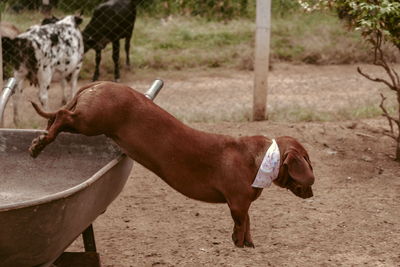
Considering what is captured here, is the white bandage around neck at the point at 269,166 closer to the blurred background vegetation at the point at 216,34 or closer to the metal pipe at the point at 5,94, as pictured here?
the metal pipe at the point at 5,94

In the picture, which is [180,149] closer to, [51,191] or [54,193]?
[54,193]

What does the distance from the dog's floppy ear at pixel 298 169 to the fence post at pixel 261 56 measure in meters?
3.92

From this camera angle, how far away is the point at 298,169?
2.82 m

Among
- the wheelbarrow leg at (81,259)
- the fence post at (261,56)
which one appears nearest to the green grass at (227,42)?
the fence post at (261,56)

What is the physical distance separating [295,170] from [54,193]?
1.30 meters

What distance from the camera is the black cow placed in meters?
9.51

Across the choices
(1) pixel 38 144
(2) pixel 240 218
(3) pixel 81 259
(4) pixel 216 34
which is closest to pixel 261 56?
(3) pixel 81 259

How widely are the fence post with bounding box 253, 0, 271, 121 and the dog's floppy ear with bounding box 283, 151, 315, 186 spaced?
392 centimetres

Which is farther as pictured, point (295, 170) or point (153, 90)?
point (153, 90)

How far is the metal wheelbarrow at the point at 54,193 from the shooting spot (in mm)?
2480

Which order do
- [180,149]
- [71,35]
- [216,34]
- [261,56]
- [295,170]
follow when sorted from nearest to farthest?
[295,170]
[180,149]
[261,56]
[71,35]
[216,34]

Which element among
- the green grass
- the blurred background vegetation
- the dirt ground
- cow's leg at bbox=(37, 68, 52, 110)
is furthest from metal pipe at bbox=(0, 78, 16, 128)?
the blurred background vegetation

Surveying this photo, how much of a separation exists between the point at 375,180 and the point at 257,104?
1.69m

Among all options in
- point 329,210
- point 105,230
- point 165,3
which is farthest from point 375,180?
point 165,3
